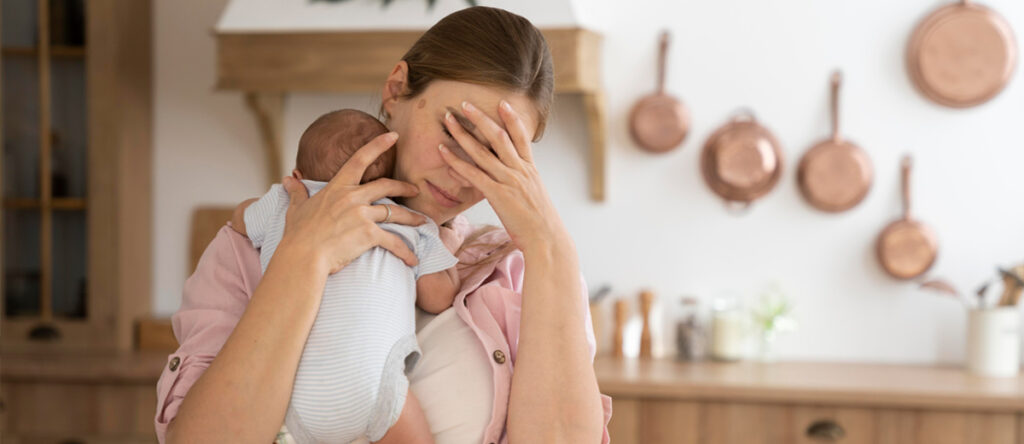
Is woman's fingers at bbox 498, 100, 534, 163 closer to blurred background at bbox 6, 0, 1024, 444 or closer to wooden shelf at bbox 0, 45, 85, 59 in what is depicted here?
blurred background at bbox 6, 0, 1024, 444

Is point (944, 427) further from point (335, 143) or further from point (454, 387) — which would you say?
point (335, 143)

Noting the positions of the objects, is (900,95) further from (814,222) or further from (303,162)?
(303,162)

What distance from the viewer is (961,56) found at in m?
2.85

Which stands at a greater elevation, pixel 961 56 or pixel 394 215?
pixel 961 56

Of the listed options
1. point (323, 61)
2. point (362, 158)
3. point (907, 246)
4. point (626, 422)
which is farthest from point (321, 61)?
point (907, 246)

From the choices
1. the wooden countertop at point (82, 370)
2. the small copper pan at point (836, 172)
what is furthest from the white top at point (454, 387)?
the small copper pan at point (836, 172)

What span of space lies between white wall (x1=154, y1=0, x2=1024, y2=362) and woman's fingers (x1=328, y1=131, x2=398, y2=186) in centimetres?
186

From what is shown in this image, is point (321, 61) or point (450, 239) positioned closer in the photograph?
point (450, 239)

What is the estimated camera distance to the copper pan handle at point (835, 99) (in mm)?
2906

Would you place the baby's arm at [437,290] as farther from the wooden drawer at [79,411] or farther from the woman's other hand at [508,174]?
the wooden drawer at [79,411]

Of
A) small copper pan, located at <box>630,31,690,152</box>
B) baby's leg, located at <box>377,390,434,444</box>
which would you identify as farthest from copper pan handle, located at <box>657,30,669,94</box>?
baby's leg, located at <box>377,390,434,444</box>

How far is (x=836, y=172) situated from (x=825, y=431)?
2.65 feet

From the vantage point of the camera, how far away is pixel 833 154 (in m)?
2.90

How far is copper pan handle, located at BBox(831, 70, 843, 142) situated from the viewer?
9.53 ft
